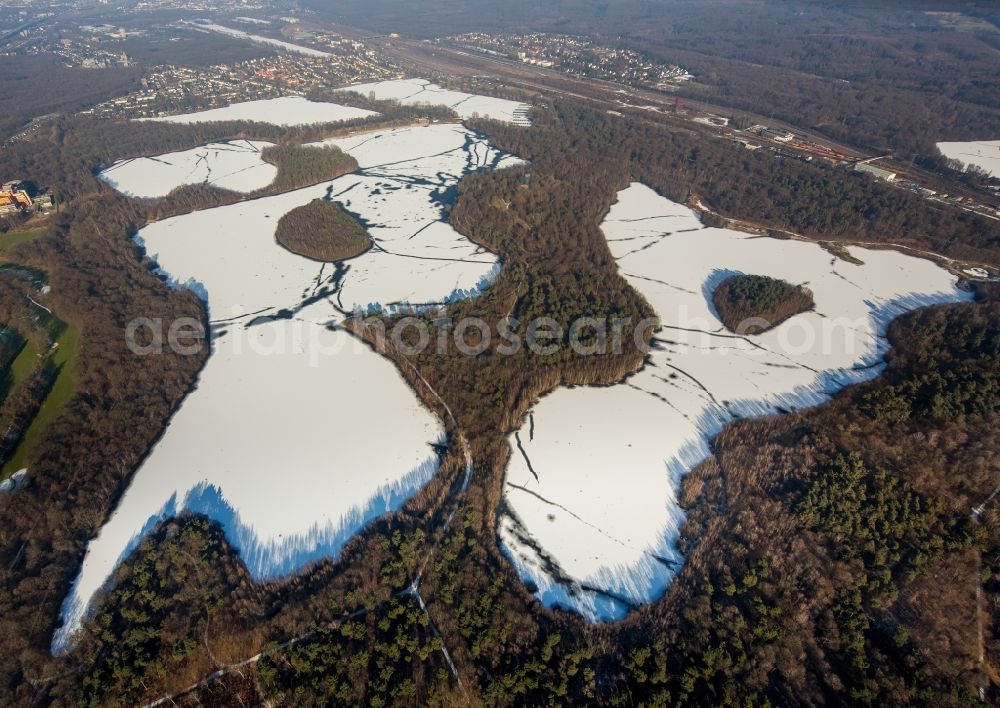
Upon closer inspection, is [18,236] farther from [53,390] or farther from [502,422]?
[502,422]

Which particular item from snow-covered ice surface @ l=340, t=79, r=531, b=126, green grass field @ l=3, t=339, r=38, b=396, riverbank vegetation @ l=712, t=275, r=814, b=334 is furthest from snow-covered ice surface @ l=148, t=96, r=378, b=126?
riverbank vegetation @ l=712, t=275, r=814, b=334

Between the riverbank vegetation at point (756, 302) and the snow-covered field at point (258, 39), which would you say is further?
the snow-covered field at point (258, 39)

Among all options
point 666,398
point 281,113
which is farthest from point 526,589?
point 281,113

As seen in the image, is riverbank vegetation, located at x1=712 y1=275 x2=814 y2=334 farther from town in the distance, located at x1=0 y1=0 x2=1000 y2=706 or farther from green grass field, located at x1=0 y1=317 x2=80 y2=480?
green grass field, located at x1=0 y1=317 x2=80 y2=480

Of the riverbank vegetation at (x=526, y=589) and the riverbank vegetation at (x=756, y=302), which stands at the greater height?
the riverbank vegetation at (x=756, y=302)

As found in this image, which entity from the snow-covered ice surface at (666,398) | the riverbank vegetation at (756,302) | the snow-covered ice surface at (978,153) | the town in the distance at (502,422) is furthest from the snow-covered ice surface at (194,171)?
the snow-covered ice surface at (978,153)

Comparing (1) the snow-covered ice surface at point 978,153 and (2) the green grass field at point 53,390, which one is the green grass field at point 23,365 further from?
(1) the snow-covered ice surface at point 978,153
